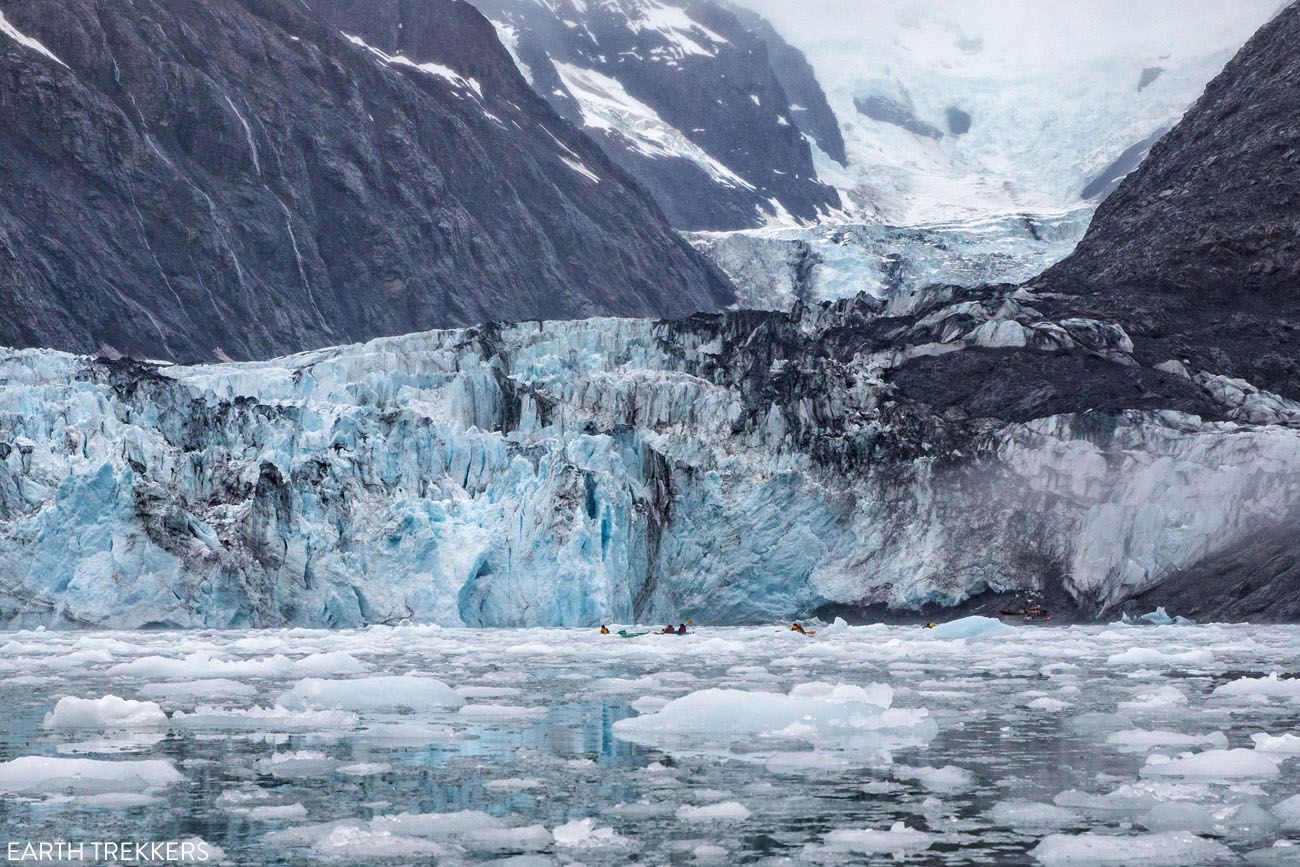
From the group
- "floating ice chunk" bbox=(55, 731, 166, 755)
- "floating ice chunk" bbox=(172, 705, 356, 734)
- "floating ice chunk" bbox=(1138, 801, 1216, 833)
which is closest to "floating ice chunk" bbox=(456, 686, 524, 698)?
"floating ice chunk" bbox=(172, 705, 356, 734)

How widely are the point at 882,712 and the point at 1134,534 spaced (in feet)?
67.0

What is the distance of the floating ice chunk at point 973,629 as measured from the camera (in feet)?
82.8

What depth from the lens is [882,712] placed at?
433 inches

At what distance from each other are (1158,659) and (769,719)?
920 centimetres

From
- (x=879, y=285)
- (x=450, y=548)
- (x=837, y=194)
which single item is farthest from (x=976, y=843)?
(x=837, y=194)

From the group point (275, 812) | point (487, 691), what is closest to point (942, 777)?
point (275, 812)

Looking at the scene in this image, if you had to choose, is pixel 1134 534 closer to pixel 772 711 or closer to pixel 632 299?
pixel 772 711

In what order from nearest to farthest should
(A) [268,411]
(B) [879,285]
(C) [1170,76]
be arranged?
(A) [268,411] → (B) [879,285] → (C) [1170,76]

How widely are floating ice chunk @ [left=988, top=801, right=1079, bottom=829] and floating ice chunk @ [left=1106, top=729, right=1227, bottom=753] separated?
8.15 ft

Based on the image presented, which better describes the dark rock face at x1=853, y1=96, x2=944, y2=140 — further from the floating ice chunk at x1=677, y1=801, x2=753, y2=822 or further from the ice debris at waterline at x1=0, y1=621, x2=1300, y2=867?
the floating ice chunk at x1=677, y1=801, x2=753, y2=822

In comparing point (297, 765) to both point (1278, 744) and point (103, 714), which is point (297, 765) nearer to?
point (103, 714)

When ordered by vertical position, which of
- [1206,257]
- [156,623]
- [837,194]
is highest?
[837,194]

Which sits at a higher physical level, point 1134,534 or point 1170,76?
point 1170,76

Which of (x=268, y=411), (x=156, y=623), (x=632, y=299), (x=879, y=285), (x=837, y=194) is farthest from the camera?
(x=837, y=194)
